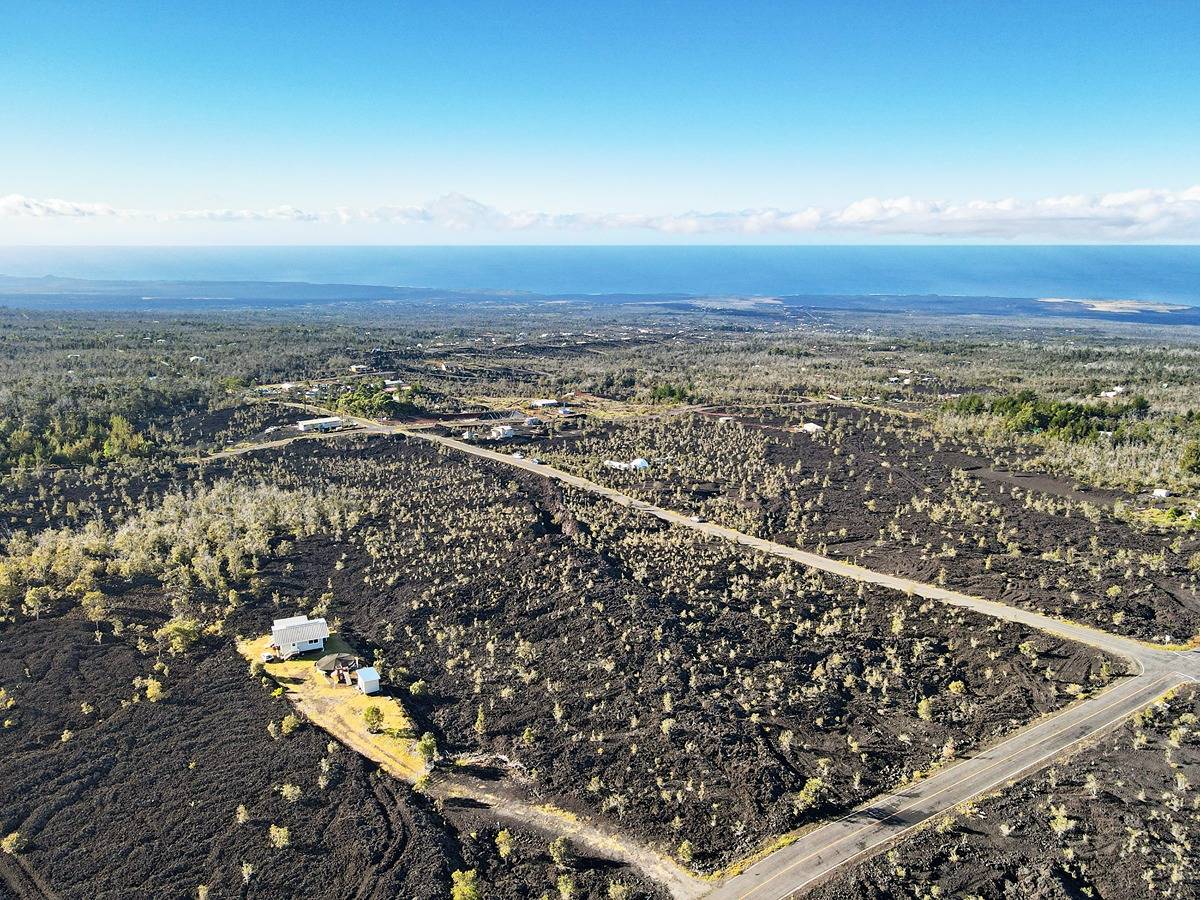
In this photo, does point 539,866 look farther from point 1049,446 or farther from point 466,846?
point 1049,446

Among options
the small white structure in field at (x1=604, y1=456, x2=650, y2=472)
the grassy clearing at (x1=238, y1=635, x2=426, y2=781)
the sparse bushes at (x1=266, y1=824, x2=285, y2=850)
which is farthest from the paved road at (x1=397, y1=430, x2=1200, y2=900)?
the small white structure in field at (x1=604, y1=456, x2=650, y2=472)

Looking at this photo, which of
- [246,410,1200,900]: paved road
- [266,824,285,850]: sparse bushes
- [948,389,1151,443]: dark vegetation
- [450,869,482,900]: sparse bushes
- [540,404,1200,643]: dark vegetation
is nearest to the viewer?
[450,869,482,900]: sparse bushes

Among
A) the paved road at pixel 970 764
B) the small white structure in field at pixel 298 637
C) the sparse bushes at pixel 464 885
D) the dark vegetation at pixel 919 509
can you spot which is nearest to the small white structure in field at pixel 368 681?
the small white structure in field at pixel 298 637

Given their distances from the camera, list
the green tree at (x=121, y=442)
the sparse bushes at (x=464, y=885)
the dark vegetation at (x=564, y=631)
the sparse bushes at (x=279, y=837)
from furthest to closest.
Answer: the green tree at (x=121, y=442), the dark vegetation at (x=564, y=631), the sparse bushes at (x=279, y=837), the sparse bushes at (x=464, y=885)

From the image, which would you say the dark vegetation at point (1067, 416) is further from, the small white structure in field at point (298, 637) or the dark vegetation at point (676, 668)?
the small white structure in field at point (298, 637)

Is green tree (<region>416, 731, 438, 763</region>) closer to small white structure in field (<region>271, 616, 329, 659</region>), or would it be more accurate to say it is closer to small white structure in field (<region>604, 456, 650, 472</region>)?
small white structure in field (<region>271, 616, 329, 659</region>)

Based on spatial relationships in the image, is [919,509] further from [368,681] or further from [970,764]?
[368,681]

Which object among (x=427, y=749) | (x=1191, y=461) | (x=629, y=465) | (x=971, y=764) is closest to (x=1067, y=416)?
(x=1191, y=461)
